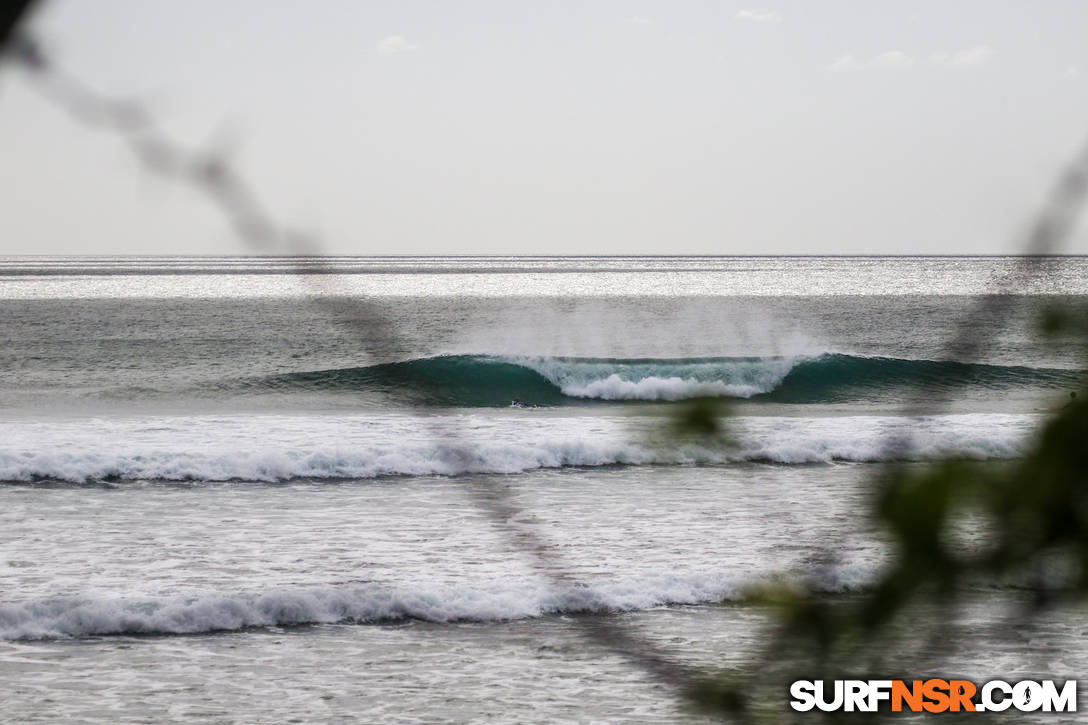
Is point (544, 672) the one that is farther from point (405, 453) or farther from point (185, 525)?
point (405, 453)

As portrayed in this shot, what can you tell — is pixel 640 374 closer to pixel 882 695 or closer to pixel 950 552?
pixel 882 695

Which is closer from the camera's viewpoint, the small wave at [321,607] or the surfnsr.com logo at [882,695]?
the surfnsr.com logo at [882,695]

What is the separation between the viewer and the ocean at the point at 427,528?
1123mm

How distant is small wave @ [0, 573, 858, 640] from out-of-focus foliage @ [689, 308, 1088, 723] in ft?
23.1

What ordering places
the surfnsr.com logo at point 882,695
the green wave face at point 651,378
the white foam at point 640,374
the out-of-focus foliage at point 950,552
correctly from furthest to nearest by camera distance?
the white foam at point 640,374 → the green wave face at point 651,378 → the surfnsr.com logo at point 882,695 → the out-of-focus foliage at point 950,552

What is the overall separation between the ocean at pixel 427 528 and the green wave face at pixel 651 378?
259 mm

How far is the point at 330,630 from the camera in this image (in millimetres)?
8133

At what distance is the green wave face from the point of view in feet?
92.3

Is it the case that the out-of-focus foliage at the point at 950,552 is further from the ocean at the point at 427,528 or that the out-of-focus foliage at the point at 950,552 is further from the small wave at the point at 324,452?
the small wave at the point at 324,452

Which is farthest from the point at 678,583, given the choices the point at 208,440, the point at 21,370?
the point at 21,370

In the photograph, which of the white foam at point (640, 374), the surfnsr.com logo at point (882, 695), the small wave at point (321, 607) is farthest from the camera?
the white foam at point (640, 374)

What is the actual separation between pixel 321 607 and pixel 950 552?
26.7 feet

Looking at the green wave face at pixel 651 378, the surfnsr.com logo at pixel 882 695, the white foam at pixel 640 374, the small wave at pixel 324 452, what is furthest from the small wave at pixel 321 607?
the white foam at pixel 640 374

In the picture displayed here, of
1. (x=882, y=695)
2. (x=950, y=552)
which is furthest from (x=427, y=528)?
(x=950, y=552)
